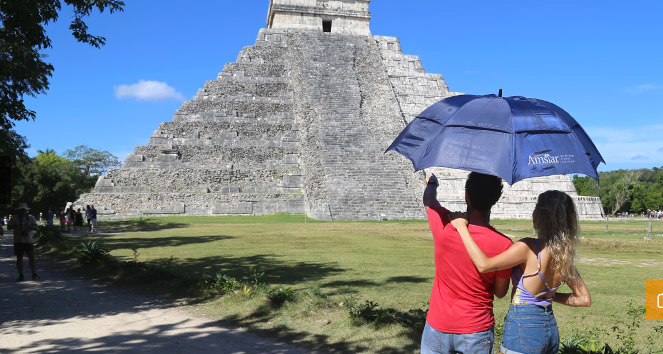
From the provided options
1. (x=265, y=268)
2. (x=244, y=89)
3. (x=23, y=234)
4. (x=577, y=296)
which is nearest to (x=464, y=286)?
(x=577, y=296)

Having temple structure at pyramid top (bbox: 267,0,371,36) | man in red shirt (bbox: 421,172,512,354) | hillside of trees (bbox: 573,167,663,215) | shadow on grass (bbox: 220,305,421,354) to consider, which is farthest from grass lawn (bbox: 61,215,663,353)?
hillside of trees (bbox: 573,167,663,215)

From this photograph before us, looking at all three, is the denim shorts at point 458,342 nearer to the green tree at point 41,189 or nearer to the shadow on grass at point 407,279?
the shadow on grass at point 407,279

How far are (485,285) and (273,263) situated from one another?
327 inches

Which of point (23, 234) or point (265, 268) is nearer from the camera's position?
point (23, 234)

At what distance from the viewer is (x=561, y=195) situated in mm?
2865

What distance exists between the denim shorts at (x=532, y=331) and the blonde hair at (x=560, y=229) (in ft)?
0.83

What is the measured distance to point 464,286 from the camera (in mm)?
2961

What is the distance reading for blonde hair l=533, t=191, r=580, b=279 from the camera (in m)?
2.85

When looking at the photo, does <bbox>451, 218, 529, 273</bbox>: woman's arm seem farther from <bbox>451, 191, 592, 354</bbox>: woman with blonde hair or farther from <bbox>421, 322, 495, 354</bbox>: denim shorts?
<bbox>421, 322, 495, 354</bbox>: denim shorts

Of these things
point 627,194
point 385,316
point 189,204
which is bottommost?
point 385,316

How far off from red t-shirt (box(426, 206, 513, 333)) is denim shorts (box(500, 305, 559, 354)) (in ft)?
0.48

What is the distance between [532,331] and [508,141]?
109 centimetres

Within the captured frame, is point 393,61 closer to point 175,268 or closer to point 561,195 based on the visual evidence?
point 175,268

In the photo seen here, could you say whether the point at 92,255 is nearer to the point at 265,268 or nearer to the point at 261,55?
the point at 265,268
